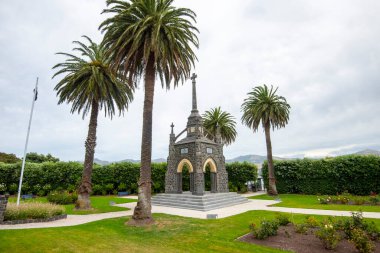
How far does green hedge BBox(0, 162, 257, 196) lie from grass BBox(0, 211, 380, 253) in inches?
743

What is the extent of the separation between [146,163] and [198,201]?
26.9 ft

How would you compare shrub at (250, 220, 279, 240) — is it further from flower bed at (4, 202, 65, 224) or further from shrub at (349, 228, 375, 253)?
flower bed at (4, 202, 65, 224)

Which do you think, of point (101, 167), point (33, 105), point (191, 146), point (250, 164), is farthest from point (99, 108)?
point (250, 164)

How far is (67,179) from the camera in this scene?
28797 millimetres

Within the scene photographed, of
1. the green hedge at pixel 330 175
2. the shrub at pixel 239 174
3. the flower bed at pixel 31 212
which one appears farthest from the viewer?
the shrub at pixel 239 174

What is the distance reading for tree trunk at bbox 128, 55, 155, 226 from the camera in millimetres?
12508

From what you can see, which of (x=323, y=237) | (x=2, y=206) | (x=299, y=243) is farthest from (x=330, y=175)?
(x=2, y=206)

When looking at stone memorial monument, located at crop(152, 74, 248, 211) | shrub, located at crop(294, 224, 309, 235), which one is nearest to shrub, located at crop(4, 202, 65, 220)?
stone memorial monument, located at crop(152, 74, 248, 211)

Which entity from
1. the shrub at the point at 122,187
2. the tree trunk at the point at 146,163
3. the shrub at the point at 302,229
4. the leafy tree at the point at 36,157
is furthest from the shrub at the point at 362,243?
the leafy tree at the point at 36,157

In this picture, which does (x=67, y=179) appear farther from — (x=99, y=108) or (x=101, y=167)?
(x=99, y=108)

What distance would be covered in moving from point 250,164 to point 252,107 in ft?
31.7

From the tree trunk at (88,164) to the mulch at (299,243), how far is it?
13224 mm

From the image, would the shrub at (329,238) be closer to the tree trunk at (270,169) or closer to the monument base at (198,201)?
the monument base at (198,201)

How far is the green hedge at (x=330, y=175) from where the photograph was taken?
24734 millimetres
